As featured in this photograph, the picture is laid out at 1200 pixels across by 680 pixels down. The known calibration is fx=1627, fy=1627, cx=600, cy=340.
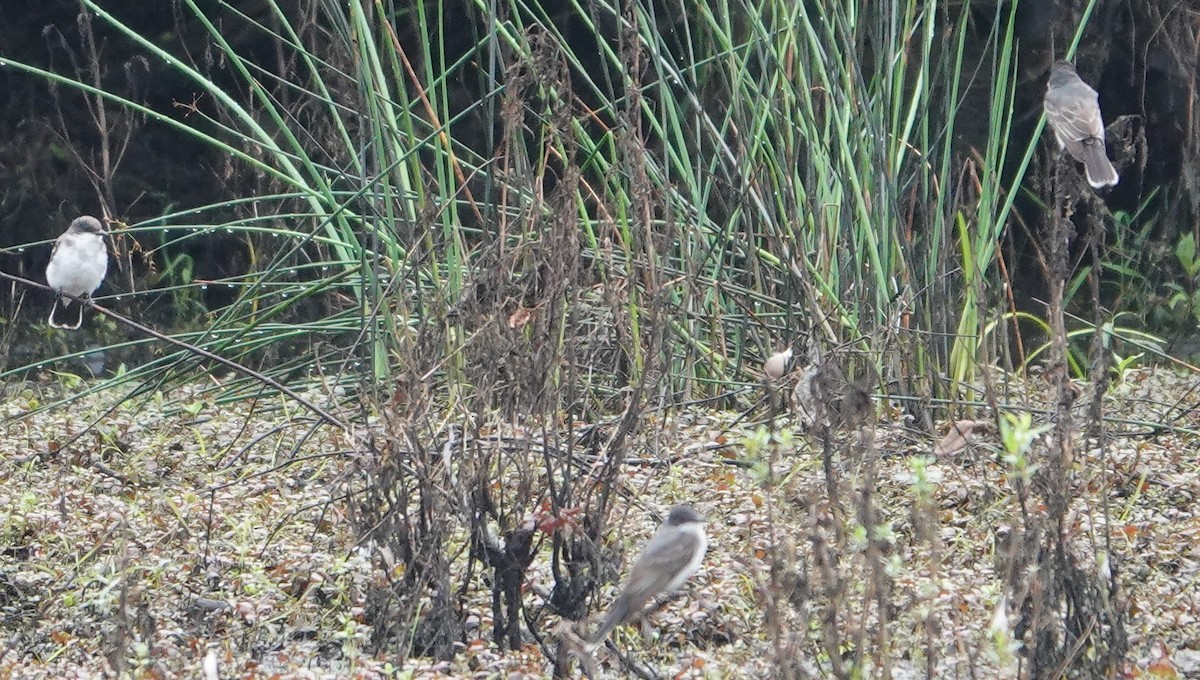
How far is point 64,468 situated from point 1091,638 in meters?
2.45

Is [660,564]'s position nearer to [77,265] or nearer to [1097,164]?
[1097,164]

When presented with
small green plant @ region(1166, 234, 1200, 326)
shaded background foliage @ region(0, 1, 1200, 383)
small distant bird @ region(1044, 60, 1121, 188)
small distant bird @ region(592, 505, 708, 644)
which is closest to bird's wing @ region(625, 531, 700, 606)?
small distant bird @ region(592, 505, 708, 644)

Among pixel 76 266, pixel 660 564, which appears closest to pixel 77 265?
pixel 76 266

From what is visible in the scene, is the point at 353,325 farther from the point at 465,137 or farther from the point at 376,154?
the point at 465,137

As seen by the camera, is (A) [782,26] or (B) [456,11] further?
(B) [456,11]

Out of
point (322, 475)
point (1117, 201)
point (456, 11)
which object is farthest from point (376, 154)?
point (1117, 201)

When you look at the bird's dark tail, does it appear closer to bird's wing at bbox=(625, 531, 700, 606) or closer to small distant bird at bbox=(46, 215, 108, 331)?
bird's wing at bbox=(625, 531, 700, 606)

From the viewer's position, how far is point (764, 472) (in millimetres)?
1733

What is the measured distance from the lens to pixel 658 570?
7.30ft

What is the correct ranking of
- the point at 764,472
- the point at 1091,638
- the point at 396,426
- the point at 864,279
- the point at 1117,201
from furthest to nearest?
1. the point at 1117,201
2. the point at 864,279
3. the point at 396,426
4. the point at 1091,638
5. the point at 764,472

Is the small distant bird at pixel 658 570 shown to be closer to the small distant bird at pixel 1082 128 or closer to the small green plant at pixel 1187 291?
the small distant bird at pixel 1082 128

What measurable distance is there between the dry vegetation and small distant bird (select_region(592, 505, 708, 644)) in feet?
0.29

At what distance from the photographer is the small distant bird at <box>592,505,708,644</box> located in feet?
7.26

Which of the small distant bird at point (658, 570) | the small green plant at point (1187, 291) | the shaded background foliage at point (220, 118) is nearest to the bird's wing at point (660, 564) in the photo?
the small distant bird at point (658, 570)
